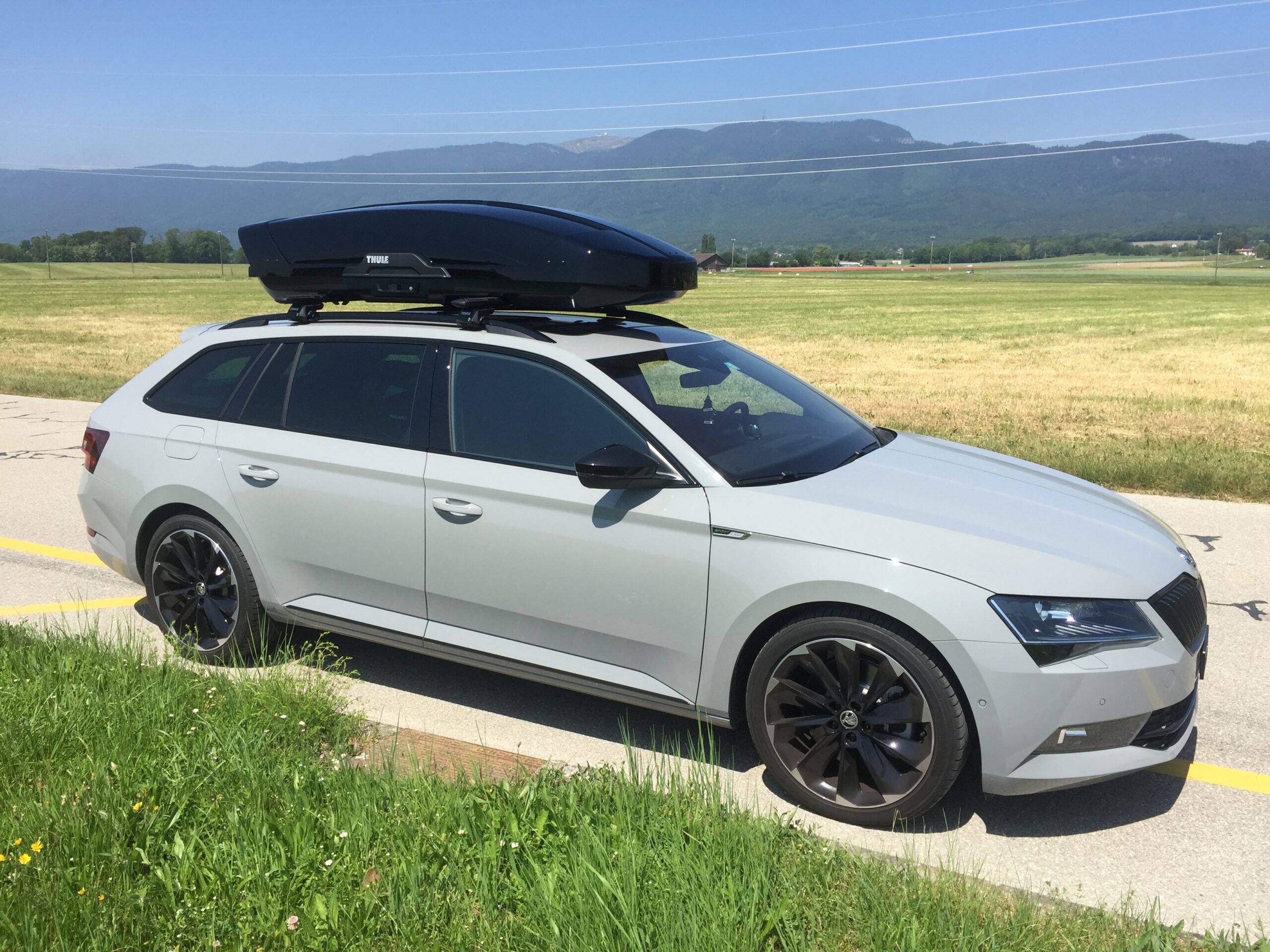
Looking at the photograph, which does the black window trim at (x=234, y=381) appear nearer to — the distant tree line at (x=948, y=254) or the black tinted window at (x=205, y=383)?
the black tinted window at (x=205, y=383)

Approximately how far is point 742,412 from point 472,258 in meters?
1.31

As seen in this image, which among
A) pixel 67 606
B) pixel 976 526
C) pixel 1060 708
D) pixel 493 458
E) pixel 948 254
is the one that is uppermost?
pixel 948 254

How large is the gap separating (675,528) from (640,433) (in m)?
0.42

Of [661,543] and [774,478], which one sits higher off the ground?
[774,478]

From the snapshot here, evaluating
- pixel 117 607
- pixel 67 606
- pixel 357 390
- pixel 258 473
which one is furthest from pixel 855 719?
pixel 67 606

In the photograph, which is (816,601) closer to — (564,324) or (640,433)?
(640,433)

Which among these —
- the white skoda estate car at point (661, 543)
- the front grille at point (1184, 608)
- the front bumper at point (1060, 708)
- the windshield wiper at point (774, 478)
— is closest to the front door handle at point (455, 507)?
the white skoda estate car at point (661, 543)

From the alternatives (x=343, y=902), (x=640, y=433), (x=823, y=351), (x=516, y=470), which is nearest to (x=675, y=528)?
(x=640, y=433)

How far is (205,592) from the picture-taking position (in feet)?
16.7

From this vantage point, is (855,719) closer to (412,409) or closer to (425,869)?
(425,869)

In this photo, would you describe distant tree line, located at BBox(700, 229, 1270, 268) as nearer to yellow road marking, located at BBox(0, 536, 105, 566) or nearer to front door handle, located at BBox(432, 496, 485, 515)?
yellow road marking, located at BBox(0, 536, 105, 566)

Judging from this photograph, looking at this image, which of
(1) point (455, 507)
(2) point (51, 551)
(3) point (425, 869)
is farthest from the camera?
(2) point (51, 551)

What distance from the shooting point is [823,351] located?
29297 mm

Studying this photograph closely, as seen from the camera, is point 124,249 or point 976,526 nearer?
point 976,526
